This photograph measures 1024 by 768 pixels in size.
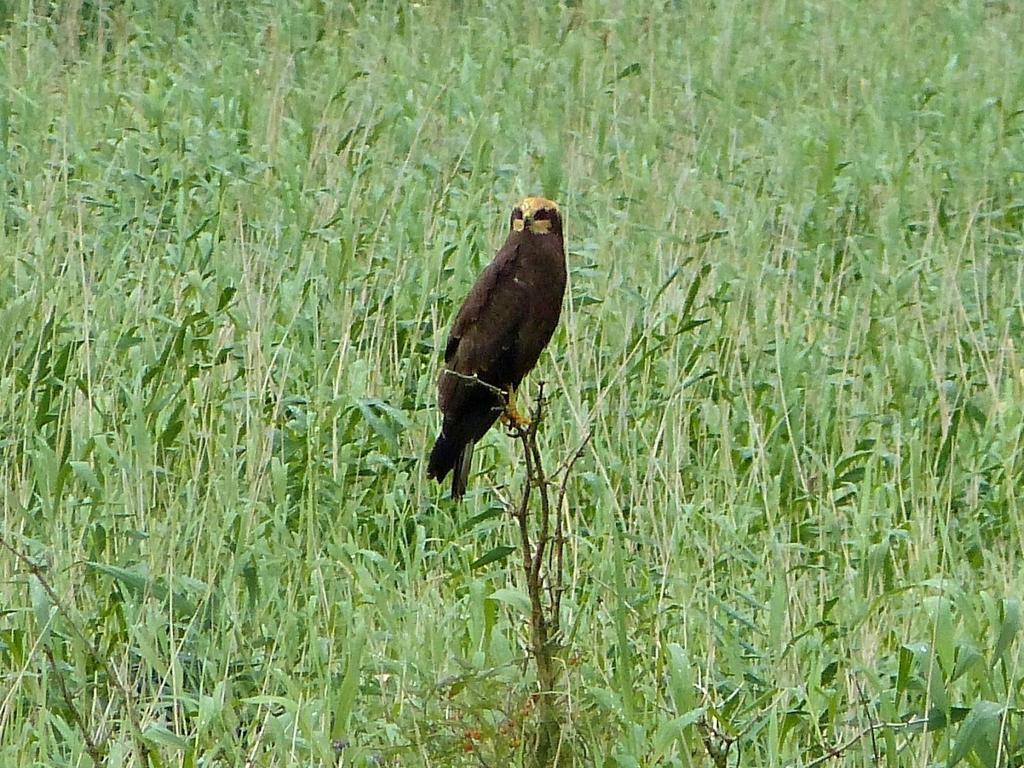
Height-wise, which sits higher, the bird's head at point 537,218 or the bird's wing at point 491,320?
the bird's head at point 537,218

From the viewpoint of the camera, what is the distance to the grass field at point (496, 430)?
8.64ft

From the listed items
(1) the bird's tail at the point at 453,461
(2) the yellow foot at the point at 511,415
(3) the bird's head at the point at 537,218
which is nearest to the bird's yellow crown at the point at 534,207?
(3) the bird's head at the point at 537,218

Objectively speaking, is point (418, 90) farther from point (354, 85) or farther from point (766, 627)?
point (766, 627)

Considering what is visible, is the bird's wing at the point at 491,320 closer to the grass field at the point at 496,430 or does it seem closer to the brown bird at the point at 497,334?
the brown bird at the point at 497,334

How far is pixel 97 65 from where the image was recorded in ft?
21.8

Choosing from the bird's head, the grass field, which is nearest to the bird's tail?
the grass field

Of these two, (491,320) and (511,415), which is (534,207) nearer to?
(491,320)

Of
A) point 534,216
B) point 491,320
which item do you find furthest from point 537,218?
point 491,320

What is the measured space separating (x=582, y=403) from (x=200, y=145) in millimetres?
2344

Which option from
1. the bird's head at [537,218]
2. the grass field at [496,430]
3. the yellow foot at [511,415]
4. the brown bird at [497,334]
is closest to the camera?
the grass field at [496,430]

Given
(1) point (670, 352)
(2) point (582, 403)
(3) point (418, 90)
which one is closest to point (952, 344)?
(1) point (670, 352)

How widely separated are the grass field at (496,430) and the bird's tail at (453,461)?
0.10m

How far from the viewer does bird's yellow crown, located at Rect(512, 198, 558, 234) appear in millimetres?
3354

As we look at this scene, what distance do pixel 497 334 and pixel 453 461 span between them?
26cm
